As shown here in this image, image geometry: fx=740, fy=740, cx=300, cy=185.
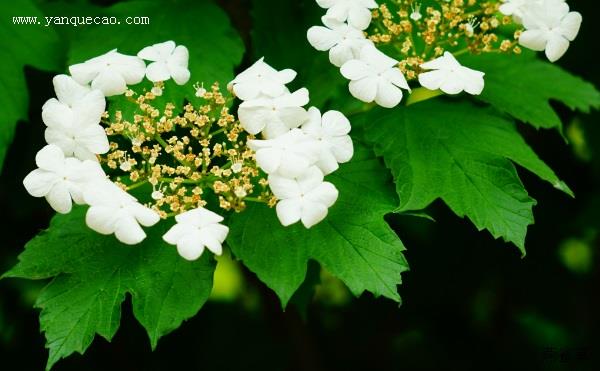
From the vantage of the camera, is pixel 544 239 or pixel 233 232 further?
pixel 544 239

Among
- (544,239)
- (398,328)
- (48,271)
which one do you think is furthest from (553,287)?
(48,271)

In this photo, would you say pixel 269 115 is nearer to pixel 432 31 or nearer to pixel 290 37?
pixel 432 31

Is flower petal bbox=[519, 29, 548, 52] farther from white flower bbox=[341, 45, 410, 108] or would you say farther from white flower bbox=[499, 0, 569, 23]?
white flower bbox=[341, 45, 410, 108]

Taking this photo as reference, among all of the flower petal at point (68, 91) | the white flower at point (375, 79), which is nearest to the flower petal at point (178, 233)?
the flower petal at point (68, 91)

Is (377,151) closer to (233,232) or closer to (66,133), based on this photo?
(233,232)

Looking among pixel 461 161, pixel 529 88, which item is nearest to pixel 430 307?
pixel 529 88

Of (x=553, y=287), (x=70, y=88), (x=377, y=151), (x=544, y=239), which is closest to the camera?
(x=70, y=88)

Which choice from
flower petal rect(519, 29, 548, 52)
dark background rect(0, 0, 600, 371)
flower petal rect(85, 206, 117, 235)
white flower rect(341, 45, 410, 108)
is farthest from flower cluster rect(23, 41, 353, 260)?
dark background rect(0, 0, 600, 371)
